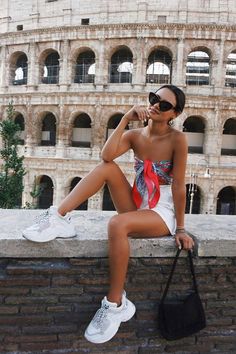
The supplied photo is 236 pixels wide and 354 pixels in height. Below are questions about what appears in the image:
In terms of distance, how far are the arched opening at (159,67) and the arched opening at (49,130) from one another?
5.52 meters

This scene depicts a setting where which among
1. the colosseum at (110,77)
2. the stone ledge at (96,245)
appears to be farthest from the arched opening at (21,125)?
the stone ledge at (96,245)

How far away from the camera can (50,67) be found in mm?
18984

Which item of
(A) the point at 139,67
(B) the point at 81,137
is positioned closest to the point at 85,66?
(A) the point at 139,67

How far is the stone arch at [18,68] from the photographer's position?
63.0ft

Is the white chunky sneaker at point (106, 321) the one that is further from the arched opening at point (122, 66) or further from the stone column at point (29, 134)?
the arched opening at point (122, 66)

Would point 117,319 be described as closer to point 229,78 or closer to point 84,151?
point 84,151

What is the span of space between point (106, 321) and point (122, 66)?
17.1 metres

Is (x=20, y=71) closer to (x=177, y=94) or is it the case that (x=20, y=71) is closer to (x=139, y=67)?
(x=139, y=67)

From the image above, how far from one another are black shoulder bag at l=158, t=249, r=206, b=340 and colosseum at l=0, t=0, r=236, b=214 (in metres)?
14.0

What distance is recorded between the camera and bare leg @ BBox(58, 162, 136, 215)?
2.72 m

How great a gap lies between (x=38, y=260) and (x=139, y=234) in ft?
2.49

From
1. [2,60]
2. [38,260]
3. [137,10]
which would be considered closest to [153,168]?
[38,260]

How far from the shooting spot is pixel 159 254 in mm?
2689

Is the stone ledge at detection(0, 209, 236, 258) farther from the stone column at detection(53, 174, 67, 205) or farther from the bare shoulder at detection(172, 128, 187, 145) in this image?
the stone column at detection(53, 174, 67, 205)
